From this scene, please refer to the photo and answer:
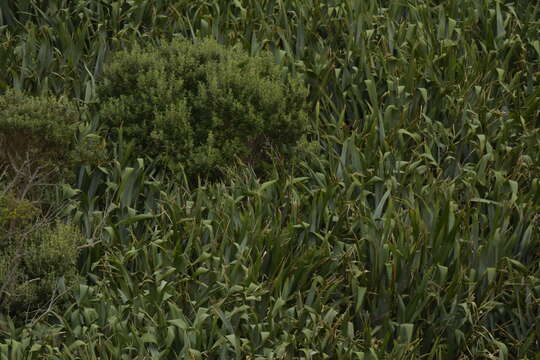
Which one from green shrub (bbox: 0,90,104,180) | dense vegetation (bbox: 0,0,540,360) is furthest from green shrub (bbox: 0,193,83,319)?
green shrub (bbox: 0,90,104,180)

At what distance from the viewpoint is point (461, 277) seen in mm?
7215

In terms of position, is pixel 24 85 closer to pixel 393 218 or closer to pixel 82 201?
pixel 82 201

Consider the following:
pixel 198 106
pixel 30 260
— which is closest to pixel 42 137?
pixel 30 260

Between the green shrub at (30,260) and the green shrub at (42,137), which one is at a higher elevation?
the green shrub at (42,137)

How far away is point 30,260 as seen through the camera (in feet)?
22.4

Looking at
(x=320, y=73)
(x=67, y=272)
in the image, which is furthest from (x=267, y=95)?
(x=67, y=272)

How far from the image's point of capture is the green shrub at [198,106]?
26.1ft

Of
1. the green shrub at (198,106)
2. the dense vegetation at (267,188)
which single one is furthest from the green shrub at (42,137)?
the green shrub at (198,106)

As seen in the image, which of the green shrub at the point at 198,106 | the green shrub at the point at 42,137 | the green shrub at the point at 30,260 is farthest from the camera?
the green shrub at the point at 198,106

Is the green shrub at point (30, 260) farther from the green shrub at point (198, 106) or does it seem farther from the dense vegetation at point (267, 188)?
the green shrub at point (198, 106)

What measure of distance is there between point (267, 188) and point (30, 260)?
187 cm

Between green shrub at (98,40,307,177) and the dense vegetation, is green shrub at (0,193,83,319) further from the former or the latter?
green shrub at (98,40,307,177)

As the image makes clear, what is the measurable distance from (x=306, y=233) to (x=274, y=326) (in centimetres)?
97

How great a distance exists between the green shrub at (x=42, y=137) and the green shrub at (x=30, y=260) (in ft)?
1.69
